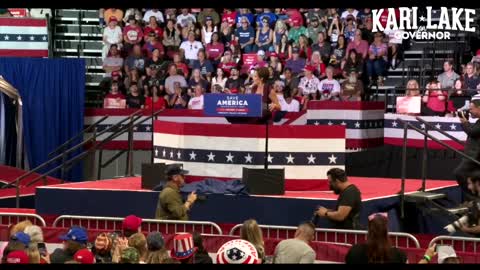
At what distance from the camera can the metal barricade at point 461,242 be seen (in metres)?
14.4

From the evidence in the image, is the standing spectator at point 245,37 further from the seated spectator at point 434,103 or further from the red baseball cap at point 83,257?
the red baseball cap at point 83,257

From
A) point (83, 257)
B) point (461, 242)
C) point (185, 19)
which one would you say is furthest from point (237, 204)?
point (185, 19)

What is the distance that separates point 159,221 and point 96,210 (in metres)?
3.41

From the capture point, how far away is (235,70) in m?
27.5

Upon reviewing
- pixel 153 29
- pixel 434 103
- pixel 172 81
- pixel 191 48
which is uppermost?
pixel 153 29

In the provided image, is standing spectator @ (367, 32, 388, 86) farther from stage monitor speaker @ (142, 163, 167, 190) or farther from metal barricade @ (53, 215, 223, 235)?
metal barricade @ (53, 215, 223, 235)

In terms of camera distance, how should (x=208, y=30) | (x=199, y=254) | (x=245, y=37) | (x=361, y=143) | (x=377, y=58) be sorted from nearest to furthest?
(x=199, y=254), (x=361, y=143), (x=377, y=58), (x=245, y=37), (x=208, y=30)

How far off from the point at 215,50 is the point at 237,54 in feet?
1.93

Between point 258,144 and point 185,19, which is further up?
point 185,19

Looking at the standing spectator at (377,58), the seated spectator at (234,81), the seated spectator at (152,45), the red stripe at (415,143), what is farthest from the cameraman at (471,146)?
the seated spectator at (152,45)

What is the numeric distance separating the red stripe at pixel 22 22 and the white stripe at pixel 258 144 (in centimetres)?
947

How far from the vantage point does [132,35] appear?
1176 inches

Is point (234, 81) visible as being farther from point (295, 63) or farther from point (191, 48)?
point (191, 48)

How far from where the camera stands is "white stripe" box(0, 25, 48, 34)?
91.0 feet
